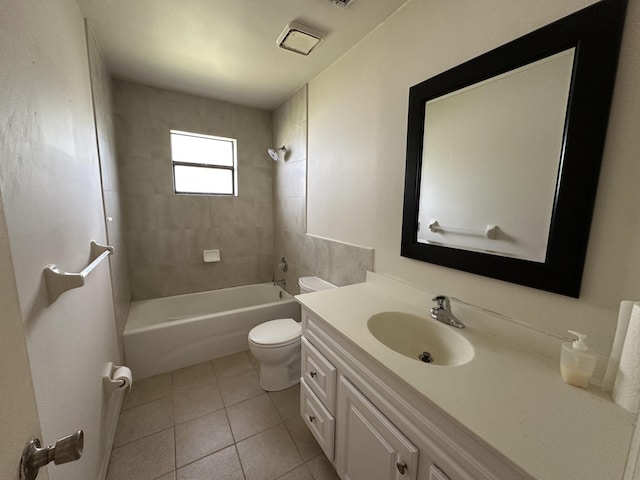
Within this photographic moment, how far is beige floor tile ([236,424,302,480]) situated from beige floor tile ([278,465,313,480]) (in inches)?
0.8

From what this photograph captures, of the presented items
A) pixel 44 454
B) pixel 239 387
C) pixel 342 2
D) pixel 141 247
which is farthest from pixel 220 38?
pixel 239 387

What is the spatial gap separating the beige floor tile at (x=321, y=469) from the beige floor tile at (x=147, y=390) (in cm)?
119

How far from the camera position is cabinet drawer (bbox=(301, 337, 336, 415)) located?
3.87 feet

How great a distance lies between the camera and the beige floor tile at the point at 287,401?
→ 5.58 feet

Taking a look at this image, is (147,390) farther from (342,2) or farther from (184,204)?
(342,2)

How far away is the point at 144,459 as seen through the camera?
54.7 inches

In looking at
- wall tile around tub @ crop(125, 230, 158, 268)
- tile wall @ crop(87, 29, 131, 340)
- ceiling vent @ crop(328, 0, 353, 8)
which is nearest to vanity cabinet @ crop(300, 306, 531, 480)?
tile wall @ crop(87, 29, 131, 340)

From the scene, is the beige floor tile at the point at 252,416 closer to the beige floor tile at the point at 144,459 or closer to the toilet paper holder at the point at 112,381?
the beige floor tile at the point at 144,459

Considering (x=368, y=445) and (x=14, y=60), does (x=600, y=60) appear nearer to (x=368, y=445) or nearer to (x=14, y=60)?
(x=368, y=445)

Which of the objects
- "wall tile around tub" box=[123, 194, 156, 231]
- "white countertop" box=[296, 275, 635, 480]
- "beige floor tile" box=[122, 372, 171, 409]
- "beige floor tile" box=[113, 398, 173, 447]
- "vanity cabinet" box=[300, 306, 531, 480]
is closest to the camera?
"white countertop" box=[296, 275, 635, 480]

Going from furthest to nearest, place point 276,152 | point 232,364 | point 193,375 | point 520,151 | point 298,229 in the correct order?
point 276,152
point 298,229
point 232,364
point 193,375
point 520,151

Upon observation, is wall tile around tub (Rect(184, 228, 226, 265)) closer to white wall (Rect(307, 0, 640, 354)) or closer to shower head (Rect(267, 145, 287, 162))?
shower head (Rect(267, 145, 287, 162))

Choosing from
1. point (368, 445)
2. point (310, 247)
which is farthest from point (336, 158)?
point (368, 445)

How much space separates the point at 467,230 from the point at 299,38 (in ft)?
5.09
